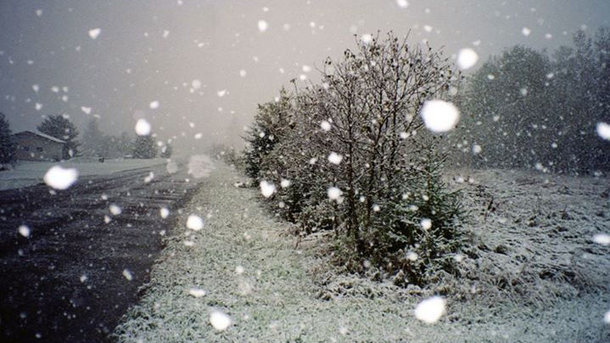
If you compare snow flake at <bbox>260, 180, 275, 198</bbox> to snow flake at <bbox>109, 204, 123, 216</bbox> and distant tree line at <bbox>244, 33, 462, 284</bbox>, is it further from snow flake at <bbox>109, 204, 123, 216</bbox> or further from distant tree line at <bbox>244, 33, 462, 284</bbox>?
distant tree line at <bbox>244, 33, 462, 284</bbox>

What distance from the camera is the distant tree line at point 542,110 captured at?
28.9 meters

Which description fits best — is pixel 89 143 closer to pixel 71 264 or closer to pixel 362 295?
pixel 71 264

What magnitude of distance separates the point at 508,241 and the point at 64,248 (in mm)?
11902

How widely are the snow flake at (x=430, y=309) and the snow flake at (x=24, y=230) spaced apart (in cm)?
1092

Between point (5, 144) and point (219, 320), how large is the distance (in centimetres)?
5125

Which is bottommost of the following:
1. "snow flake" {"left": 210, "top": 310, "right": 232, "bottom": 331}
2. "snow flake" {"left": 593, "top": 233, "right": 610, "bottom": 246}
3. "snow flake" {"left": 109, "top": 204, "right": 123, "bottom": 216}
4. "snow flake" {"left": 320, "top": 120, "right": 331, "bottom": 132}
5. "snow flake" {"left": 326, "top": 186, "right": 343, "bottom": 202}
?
"snow flake" {"left": 593, "top": 233, "right": 610, "bottom": 246}

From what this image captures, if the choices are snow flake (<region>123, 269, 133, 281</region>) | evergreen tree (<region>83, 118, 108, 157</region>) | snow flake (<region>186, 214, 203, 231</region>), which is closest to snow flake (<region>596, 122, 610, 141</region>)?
snow flake (<region>186, 214, 203, 231</region>)

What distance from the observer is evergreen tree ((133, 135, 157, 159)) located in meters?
79.3

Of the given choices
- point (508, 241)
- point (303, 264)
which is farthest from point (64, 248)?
point (508, 241)

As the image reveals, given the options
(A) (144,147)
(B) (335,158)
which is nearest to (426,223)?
(B) (335,158)

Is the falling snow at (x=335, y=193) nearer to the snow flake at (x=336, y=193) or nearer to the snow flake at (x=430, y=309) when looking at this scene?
the snow flake at (x=336, y=193)

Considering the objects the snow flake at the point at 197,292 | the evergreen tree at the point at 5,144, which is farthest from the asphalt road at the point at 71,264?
the evergreen tree at the point at 5,144

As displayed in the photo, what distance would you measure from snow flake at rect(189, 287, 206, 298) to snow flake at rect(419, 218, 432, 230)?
5029mm

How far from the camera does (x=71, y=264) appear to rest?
7008 mm
